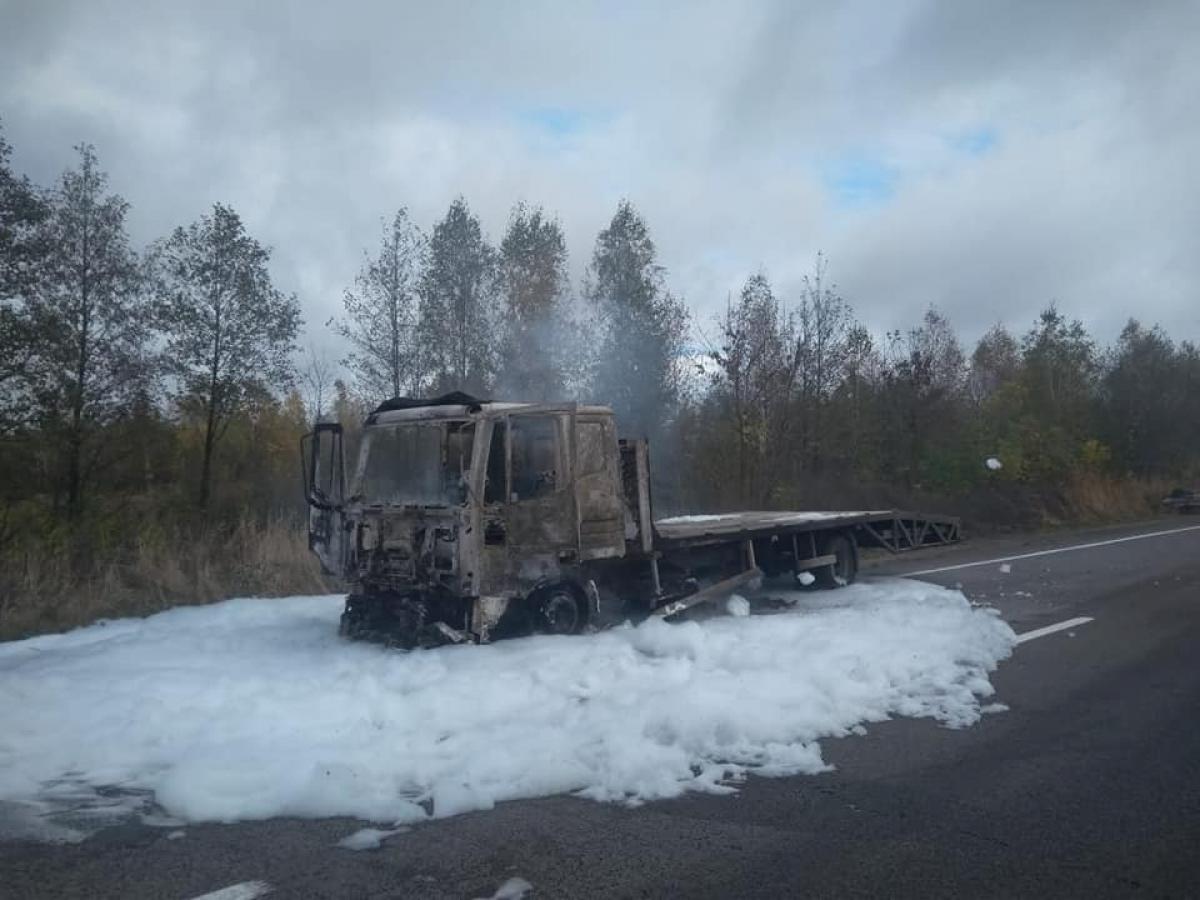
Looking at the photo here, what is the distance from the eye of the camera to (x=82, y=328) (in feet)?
61.6

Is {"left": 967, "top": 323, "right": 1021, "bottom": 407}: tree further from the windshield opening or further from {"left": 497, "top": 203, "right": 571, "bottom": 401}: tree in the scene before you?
the windshield opening

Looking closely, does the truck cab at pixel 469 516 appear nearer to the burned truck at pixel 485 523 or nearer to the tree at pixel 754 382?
the burned truck at pixel 485 523

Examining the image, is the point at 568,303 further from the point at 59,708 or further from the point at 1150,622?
the point at 59,708

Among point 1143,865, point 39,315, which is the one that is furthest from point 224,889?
point 39,315

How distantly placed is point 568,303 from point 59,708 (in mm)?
18790

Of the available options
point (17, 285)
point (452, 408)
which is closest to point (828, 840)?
point (452, 408)

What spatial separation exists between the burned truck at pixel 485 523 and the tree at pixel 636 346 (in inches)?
484

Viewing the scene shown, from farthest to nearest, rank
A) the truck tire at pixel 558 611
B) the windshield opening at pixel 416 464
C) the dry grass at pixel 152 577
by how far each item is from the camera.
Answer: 1. the dry grass at pixel 152 577
2. the truck tire at pixel 558 611
3. the windshield opening at pixel 416 464

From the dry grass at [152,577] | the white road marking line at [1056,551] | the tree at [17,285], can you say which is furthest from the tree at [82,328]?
the white road marking line at [1056,551]

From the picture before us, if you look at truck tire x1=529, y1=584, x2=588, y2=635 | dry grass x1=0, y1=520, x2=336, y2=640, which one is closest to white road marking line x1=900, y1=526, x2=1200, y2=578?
truck tire x1=529, y1=584, x2=588, y2=635

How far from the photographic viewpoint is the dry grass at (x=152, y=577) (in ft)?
36.7

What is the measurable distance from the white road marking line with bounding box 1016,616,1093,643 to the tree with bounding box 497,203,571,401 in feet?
34.8

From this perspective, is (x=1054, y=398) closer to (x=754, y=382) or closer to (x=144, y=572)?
(x=754, y=382)

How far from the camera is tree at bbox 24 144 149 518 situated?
698 inches
